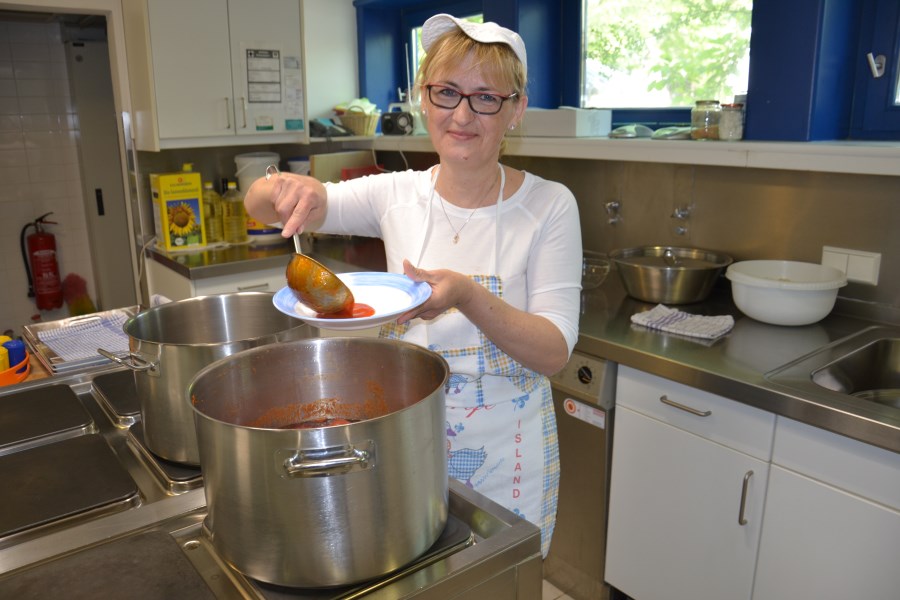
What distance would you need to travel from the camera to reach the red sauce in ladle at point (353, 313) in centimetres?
91

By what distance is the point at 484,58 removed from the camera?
111 cm

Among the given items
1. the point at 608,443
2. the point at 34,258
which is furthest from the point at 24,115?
the point at 608,443

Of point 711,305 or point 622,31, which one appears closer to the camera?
point 711,305

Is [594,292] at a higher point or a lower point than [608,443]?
higher

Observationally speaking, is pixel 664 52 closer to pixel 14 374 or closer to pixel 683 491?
pixel 683 491

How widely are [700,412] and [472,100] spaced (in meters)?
0.89

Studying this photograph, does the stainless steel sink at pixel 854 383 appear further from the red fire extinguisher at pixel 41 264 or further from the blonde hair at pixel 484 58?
the red fire extinguisher at pixel 41 264

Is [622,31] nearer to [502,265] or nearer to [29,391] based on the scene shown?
[502,265]

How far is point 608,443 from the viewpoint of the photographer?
1.81 metres

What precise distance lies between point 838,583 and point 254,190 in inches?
52.5

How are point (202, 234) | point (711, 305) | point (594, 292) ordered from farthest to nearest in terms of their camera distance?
1. point (202, 234)
2. point (594, 292)
3. point (711, 305)

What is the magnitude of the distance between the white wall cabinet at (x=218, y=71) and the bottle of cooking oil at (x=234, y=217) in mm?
255

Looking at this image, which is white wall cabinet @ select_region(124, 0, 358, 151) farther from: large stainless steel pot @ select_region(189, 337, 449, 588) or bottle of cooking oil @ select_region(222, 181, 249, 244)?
large stainless steel pot @ select_region(189, 337, 449, 588)

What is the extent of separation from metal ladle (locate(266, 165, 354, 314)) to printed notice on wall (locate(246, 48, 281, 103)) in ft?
6.96
